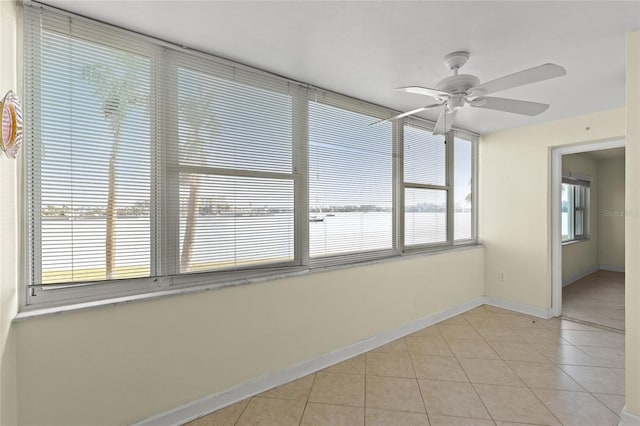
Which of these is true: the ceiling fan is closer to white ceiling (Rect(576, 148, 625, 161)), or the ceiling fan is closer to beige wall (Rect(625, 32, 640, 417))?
beige wall (Rect(625, 32, 640, 417))

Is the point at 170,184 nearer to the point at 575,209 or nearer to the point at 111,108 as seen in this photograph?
the point at 111,108

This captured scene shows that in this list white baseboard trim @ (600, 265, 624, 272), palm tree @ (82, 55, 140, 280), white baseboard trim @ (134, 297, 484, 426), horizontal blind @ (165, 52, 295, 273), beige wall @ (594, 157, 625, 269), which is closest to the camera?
palm tree @ (82, 55, 140, 280)

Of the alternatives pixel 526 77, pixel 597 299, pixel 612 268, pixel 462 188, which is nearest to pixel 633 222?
pixel 526 77

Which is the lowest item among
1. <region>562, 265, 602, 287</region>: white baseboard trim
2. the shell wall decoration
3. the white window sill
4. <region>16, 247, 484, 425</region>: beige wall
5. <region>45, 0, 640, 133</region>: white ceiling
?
<region>562, 265, 602, 287</region>: white baseboard trim

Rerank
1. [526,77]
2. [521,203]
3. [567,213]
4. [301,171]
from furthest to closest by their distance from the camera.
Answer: [567,213], [521,203], [301,171], [526,77]

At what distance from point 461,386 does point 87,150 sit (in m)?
2.95

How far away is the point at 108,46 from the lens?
178 cm

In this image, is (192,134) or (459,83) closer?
(459,83)

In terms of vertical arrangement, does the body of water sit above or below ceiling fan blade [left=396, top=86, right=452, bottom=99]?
below

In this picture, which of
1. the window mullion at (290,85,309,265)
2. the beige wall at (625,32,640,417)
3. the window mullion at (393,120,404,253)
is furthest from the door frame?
the window mullion at (290,85,309,265)

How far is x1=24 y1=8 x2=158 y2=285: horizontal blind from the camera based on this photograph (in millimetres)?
1592

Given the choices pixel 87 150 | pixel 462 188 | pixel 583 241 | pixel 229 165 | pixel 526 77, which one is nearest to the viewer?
pixel 526 77

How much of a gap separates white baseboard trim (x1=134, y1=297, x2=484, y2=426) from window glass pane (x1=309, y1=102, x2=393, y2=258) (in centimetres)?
88

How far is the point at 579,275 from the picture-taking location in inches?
207
